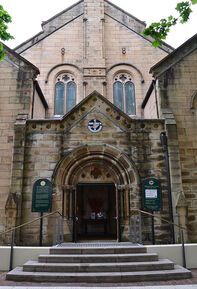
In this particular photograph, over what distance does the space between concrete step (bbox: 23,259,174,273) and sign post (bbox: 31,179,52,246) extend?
369 cm

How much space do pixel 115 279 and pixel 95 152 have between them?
6489 millimetres

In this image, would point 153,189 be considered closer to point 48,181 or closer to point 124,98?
point 48,181

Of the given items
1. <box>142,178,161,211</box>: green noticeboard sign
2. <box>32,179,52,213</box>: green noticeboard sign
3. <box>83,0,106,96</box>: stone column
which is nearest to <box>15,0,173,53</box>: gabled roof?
<box>83,0,106,96</box>: stone column

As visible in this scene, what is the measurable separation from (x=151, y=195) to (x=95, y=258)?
4.54 meters

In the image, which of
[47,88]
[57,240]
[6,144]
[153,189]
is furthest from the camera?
[47,88]

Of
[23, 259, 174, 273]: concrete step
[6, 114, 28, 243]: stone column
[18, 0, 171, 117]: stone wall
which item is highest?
[18, 0, 171, 117]: stone wall

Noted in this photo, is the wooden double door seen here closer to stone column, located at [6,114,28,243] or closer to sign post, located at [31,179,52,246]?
sign post, located at [31,179,52,246]

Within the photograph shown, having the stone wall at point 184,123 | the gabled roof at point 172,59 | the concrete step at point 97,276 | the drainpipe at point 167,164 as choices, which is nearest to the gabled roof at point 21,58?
the gabled roof at point 172,59

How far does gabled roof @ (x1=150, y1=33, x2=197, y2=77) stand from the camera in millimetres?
14630

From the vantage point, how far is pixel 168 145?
1295cm

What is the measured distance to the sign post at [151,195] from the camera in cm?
1195

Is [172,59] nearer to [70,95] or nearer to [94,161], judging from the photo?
[94,161]

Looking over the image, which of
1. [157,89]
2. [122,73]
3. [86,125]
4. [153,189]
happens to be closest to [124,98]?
[122,73]

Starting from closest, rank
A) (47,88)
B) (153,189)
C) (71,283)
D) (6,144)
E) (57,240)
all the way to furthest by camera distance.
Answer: (71,283) → (57,240) → (153,189) → (6,144) → (47,88)
